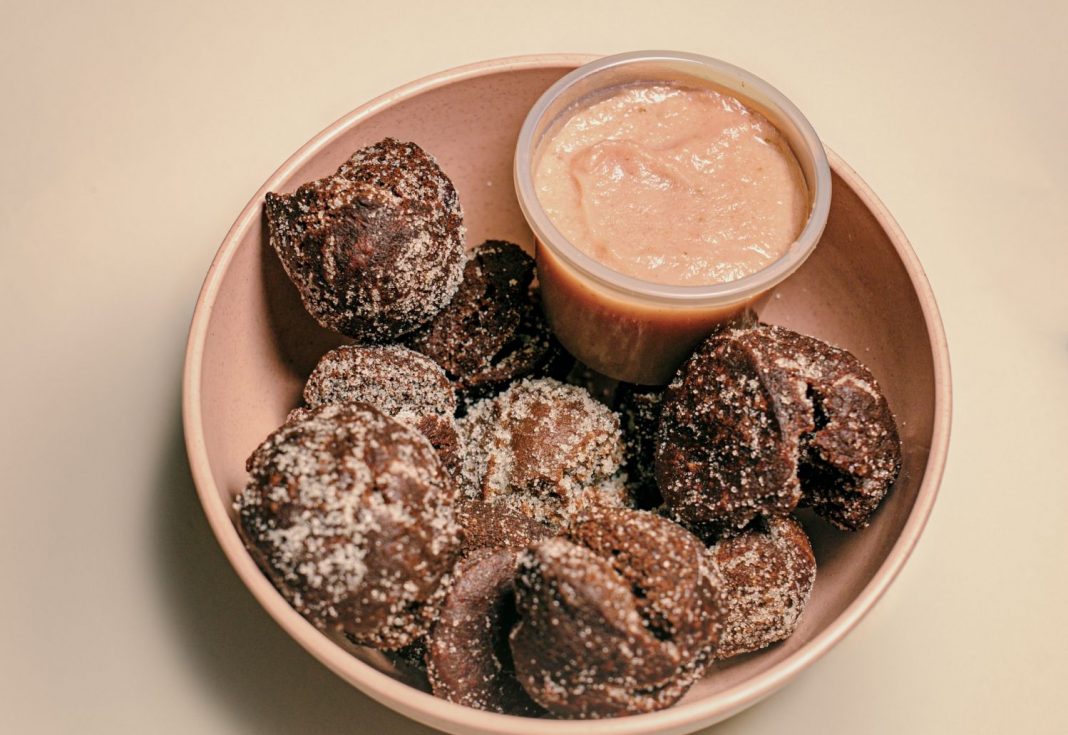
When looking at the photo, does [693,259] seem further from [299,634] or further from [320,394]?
[299,634]

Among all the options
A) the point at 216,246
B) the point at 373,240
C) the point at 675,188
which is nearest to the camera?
the point at 373,240

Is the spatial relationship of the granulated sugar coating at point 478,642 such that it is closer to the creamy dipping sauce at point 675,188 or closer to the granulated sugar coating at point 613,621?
the granulated sugar coating at point 613,621

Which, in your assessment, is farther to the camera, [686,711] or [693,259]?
[693,259]

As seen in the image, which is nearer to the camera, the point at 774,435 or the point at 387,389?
the point at 774,435

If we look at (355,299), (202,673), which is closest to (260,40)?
(355,299)

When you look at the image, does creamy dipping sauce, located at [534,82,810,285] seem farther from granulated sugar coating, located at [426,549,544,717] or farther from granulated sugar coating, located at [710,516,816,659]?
granulated sugar coating, located at [426,549,544,717]

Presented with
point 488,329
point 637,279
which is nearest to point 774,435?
point 637,279

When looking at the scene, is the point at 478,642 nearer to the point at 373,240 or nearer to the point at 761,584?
the point at 761,584
